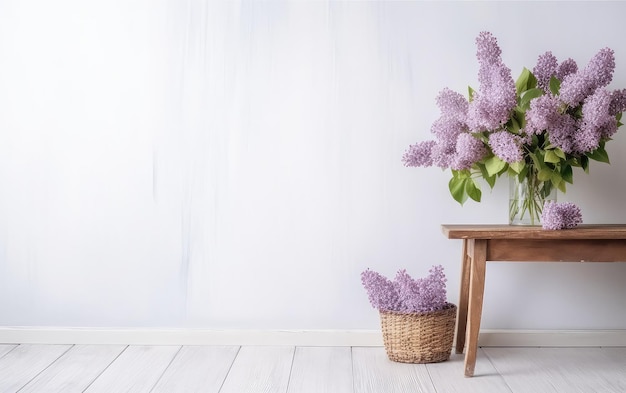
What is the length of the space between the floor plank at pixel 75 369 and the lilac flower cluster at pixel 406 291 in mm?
886

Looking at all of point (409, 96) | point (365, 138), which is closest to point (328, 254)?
point (365, 138)

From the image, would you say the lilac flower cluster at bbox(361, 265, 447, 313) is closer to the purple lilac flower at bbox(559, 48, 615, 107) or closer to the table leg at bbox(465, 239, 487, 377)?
the table leg at bbox(465, 239, 487, 377)

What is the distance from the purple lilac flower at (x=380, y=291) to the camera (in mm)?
2543

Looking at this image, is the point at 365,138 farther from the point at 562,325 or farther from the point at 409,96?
the point at 562,325

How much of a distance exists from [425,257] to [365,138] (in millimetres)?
468

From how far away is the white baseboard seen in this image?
271 cm

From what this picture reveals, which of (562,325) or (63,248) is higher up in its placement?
(63,248)

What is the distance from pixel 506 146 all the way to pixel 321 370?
884 mm

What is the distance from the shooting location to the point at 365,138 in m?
2.74

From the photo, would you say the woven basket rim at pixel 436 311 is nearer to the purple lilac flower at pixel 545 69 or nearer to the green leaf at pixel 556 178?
the green leaf at pixel 556 178

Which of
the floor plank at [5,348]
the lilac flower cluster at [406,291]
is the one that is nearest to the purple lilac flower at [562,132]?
the lilac flower cluster at [406,291]

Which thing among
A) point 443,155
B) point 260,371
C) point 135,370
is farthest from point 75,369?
point 443,155

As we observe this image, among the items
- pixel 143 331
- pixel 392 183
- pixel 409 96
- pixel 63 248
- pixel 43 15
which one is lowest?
pixel 143 331

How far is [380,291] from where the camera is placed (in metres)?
2.54
